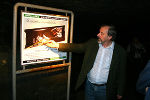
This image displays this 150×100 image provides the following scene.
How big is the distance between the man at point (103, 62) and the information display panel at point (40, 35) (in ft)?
0.67

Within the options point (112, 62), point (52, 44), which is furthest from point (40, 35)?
point (112, 62)

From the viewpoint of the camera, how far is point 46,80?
121 inches

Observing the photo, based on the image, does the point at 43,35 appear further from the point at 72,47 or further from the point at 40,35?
the point at 72,47

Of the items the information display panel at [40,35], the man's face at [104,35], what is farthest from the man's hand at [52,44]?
the man's face at [104,35]

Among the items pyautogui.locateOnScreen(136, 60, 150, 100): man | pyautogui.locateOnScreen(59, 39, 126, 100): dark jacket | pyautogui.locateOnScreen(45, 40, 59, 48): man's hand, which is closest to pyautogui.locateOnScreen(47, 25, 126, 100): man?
pyautogui.locateOnScreen(59, 39, 126, 100): dark jacket

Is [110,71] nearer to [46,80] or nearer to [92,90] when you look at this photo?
[92,90]

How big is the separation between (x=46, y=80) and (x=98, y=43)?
146cm

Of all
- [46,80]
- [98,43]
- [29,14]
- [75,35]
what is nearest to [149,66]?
[98,43]

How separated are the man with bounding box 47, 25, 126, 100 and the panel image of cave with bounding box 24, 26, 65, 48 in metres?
0.18

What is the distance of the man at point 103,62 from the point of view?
2.24 meters

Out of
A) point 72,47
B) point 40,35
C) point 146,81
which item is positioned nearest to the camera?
point 146,81

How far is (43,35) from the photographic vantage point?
205cm

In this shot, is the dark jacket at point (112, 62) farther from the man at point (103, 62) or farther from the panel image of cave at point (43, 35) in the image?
the panel image of cave at point (43, 35)

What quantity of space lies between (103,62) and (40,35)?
1.04 m
